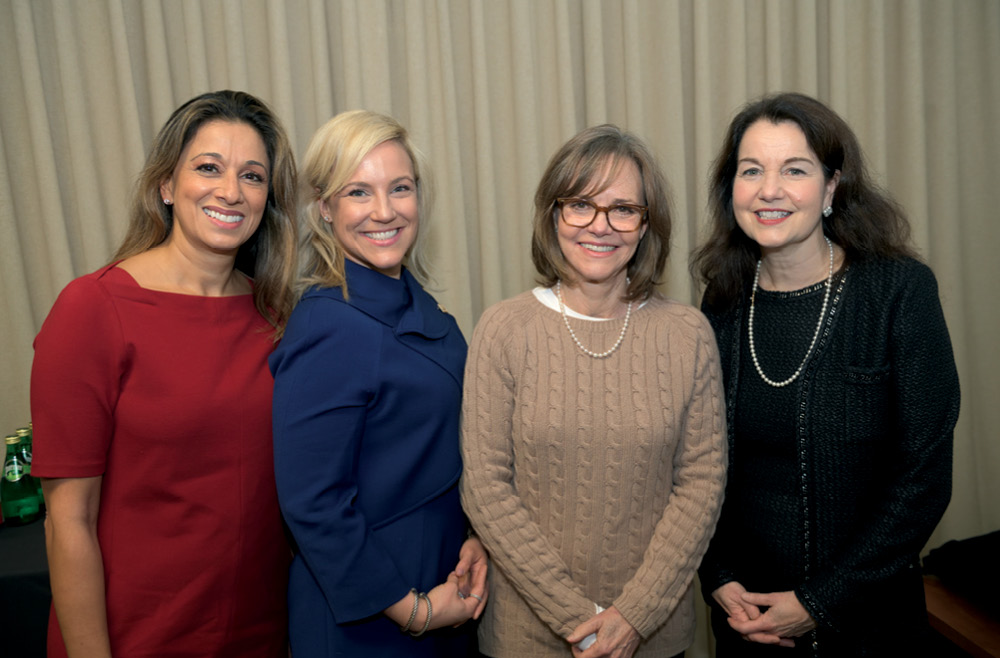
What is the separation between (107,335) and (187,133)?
474 mm

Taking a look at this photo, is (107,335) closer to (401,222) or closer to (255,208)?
(255,208)

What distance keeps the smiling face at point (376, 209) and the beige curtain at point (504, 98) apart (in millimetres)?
1018

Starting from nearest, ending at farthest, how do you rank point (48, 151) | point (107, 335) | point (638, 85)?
1. point (107, 335)
2. point (48, 151)
3. point (638, 85)

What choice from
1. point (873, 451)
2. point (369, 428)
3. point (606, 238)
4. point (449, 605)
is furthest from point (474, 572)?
point (873, 451)

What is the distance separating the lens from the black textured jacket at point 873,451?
136cm

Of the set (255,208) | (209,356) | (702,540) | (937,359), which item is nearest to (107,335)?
(209,356)

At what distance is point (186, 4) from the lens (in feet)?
7.49

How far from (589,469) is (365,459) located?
474 mm

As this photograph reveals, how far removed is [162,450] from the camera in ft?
4.33

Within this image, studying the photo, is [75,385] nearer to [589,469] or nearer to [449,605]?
[449,605]

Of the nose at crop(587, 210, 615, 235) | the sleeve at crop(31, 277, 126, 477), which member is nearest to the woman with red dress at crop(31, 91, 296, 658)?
the sleeve at crop(31, 277, 126, 477)

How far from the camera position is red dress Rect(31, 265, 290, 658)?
1252mm

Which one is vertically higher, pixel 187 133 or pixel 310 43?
pixel 310 43

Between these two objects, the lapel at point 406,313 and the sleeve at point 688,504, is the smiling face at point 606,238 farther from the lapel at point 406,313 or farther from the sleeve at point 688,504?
the lapel at point 406,313
